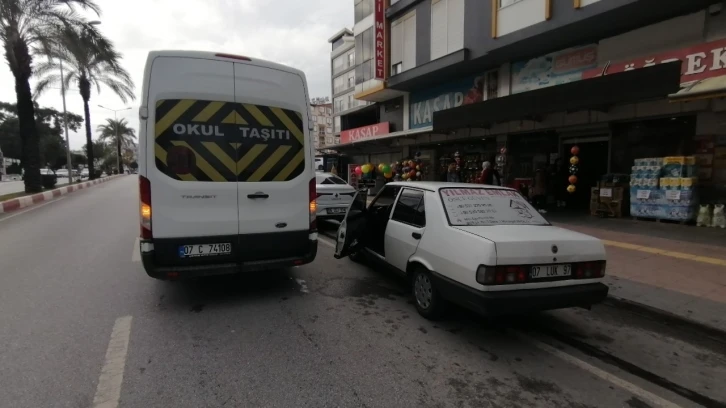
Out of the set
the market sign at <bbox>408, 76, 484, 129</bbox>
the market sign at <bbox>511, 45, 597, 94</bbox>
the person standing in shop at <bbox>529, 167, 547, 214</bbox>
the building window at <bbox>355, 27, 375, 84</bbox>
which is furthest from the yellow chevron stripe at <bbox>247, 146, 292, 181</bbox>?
the building window at <bbox>355, 27, 375, 84</bbox>

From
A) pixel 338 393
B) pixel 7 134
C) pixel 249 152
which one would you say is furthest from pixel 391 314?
pixel 7 134

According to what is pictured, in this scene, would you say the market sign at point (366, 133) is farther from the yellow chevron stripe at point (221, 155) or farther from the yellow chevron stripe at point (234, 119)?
the yellow chevron stripe at point (221, 155)

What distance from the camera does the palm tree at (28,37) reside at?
14897 mm

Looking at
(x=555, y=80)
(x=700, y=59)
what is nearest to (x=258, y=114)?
(x=700, y=59)

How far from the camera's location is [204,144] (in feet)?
13.6

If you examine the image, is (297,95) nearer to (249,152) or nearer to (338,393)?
(249,152)

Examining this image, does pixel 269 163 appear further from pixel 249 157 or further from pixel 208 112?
pixel 208 112

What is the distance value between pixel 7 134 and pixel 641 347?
77.8 meters


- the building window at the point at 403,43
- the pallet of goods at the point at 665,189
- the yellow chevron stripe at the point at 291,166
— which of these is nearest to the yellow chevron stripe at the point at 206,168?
the yellow chevron stripe at the point at 291,166

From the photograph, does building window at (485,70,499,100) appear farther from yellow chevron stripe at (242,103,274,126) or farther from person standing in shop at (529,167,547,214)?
yellow chevron stripe at (242,103,274,126)

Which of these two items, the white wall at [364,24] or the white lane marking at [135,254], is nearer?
the white lane marking at [135,254]

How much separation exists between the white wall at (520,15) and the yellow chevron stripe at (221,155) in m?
10.6

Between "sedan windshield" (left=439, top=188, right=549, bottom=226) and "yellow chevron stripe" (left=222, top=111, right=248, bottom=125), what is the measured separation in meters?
2.46

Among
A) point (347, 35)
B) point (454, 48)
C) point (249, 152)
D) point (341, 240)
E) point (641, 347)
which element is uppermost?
point (347, 35)
